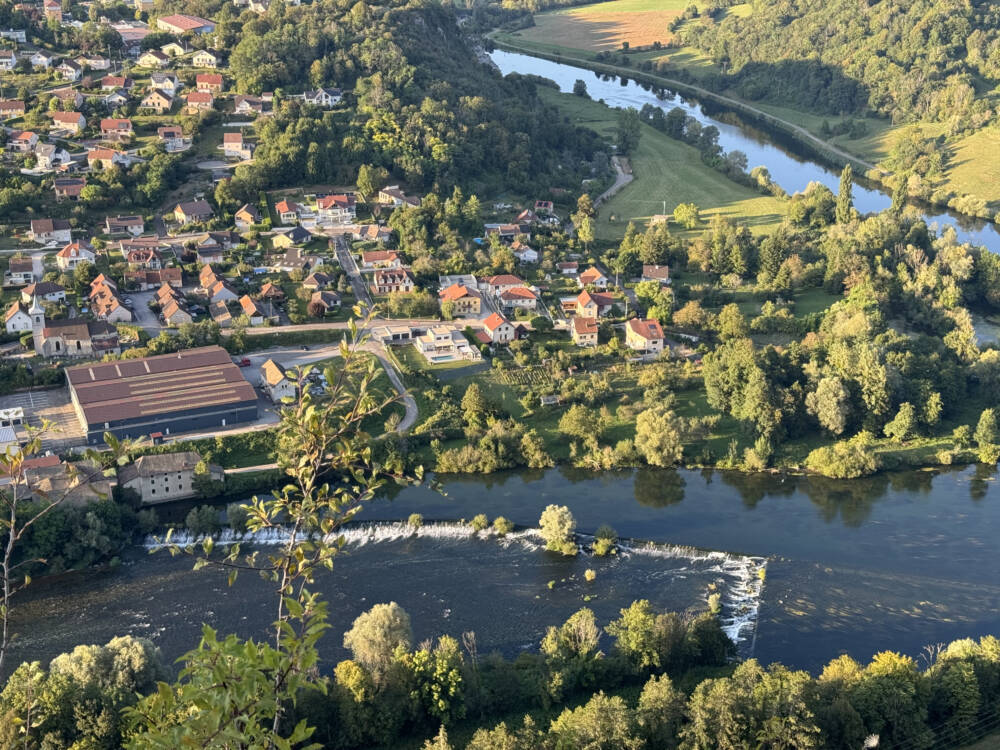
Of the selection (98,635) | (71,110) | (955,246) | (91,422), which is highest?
(71,110)

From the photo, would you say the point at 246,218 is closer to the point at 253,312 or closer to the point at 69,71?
the point at 253,312

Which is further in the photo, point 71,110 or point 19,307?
point 71,110

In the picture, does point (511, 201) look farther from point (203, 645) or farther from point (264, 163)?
point (203, 645)

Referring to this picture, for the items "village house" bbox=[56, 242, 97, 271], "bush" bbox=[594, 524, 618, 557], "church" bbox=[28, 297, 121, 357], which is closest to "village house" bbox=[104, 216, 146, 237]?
"village house" bbox=[56, 242, 97, 271]

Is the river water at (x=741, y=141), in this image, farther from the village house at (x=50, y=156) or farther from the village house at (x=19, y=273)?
the village house at (x=19, y=273)

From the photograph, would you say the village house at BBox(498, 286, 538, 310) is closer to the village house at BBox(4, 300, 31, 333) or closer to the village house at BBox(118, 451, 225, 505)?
the village house at BBox(118, 451, 225, 505)

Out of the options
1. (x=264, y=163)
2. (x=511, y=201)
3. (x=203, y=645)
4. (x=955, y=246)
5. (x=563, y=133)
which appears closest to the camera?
(x=203, y=645)

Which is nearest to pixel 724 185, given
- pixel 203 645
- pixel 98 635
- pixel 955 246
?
pixel 955 246
